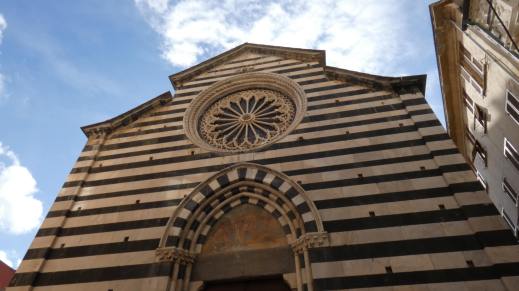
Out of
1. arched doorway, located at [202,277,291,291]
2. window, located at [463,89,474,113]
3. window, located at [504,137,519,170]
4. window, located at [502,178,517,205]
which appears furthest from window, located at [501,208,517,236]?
arched doorway, located at [202,277,291,291]

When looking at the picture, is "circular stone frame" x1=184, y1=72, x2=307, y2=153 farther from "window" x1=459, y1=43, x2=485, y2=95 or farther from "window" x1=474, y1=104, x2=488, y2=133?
"window" x1=474, y1=104, x2=488, y2=133

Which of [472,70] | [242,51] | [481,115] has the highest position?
[242,51]

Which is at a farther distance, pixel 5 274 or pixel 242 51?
pixel 5 274

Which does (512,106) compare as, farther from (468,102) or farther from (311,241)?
(311,241)

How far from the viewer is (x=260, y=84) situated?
36.4 feet

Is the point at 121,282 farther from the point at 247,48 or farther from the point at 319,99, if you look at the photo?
the point at 247,48

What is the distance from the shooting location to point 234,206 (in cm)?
780

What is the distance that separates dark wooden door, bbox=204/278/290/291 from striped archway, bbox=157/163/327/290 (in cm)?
48

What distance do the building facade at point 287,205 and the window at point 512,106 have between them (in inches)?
70.8

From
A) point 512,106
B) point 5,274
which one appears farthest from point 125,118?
point 5,274

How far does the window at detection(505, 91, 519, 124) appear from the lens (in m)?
7.75

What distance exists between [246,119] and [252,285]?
5012 millimetres

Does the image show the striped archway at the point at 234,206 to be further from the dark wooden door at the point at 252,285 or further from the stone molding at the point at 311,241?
the dark wooden door at the point at 252,285

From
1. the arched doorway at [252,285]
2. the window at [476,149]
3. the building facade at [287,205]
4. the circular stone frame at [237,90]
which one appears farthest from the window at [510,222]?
the arched doorway at [252,285]
